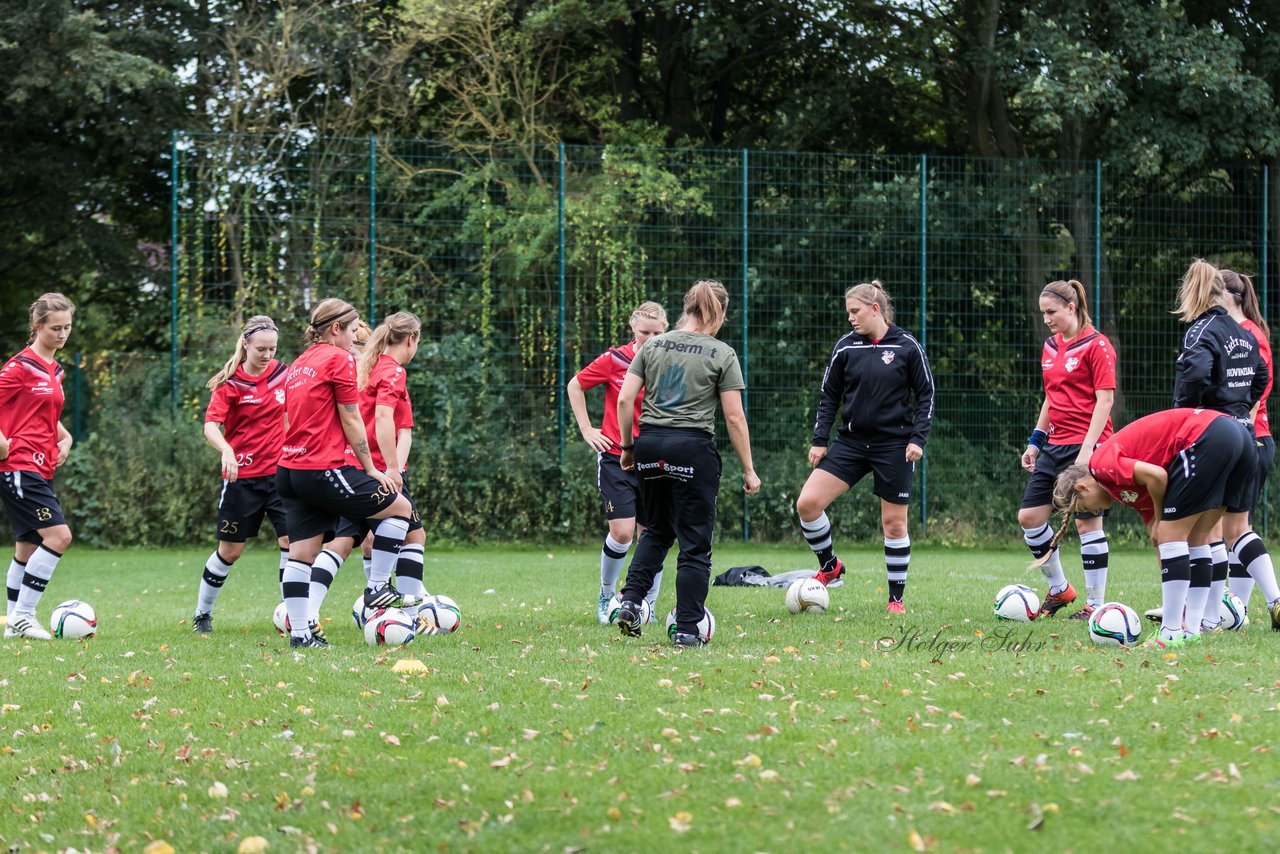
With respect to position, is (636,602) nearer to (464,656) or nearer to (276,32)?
(464,656)

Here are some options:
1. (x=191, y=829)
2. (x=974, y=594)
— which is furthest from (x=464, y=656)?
(x=974, y=594)

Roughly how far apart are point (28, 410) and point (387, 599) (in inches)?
104

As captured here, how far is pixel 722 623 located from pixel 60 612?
14.2 feet

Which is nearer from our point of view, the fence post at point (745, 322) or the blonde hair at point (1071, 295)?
the blonde hair at point (1071, 295)

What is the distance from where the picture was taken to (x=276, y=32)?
1831 centimetres

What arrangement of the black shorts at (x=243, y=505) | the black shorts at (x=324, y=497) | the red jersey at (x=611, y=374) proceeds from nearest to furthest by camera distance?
the black shorts at (x=324, y=497)
the black shorts at (x=243, y=505)
the red jersey at (x=611, y=374)

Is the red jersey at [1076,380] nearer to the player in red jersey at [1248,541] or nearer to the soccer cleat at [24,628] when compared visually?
the player in red jersey at [1248,541]

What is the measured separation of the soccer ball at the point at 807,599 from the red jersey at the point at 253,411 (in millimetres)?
3615

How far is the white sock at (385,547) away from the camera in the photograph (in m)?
8.59

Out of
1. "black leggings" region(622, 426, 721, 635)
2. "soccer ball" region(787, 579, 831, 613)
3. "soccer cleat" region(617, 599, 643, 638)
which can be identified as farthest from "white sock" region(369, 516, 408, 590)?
"soccer ball" region(787, 579, 831, 613)

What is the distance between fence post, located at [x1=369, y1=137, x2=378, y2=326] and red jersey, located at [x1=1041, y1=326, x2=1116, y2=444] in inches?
378

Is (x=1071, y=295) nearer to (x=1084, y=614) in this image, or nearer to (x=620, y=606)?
(x=1084, y=614)

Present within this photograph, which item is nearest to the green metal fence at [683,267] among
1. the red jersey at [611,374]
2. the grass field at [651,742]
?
the red jersey at [611,374]

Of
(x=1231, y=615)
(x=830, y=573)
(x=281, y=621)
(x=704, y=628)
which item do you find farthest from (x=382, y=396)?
(x=1231, y=615)
